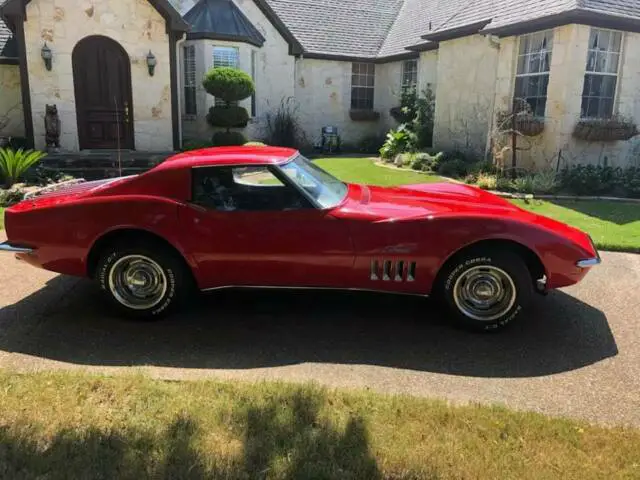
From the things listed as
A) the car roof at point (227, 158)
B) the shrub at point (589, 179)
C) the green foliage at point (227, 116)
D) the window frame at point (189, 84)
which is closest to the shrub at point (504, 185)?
the shrub at point (589, 179)

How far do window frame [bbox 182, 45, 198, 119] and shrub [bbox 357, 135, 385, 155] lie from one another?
632 cm

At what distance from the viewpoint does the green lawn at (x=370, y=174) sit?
1216cm

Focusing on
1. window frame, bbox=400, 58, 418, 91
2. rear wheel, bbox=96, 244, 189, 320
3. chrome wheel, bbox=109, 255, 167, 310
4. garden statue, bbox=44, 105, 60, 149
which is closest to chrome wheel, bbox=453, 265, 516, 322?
rear wheel, bbox=96, 244, 189, 320

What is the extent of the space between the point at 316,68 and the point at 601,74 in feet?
35.1

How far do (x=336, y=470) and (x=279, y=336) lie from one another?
173 cm

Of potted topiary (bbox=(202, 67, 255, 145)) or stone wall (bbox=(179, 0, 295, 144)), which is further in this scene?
stone wall (bbox=(179, 0, 295, 144))

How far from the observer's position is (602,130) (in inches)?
453

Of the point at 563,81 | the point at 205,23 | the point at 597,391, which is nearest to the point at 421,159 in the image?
the point at 563,81

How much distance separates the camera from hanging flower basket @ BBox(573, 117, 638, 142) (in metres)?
11.5

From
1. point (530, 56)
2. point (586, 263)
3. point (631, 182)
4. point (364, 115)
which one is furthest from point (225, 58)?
point (586, 263)

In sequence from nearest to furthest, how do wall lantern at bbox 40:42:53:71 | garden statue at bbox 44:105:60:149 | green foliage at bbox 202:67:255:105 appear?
wall lantern at bbox 40:42:53:71 → garden statue at bbox 44:105:60:149 → green foliage at bbox 202:67:255:105

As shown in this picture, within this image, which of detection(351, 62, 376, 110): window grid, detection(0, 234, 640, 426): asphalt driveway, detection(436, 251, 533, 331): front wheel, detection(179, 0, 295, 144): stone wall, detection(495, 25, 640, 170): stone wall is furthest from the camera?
detection(351, 62, 376, 110): window grid

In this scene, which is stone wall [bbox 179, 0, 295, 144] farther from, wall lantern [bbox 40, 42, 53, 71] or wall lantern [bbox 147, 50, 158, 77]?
wall lantern [bbox 40, 42, 53, 71]

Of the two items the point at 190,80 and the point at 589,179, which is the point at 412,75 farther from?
the point at 589,179
